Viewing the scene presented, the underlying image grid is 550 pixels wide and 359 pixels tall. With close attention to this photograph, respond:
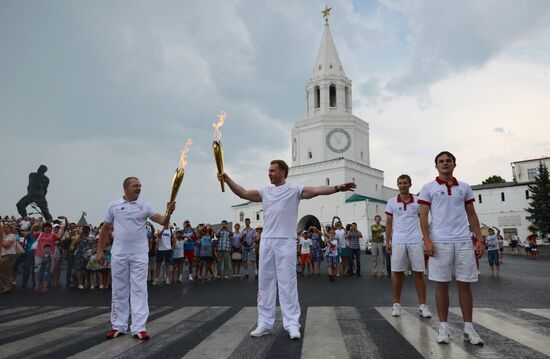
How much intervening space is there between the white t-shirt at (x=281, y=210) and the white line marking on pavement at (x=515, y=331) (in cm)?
279

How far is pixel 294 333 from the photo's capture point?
484 centimetres

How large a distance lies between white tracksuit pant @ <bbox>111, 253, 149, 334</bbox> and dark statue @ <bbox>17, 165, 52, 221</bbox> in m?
24.6

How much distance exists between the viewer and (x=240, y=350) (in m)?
4.34

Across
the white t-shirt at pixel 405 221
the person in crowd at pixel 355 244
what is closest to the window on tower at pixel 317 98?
the person in crowd at pixel 355 244

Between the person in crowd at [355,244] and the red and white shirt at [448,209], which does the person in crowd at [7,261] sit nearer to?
the person in crowd at [355,244]

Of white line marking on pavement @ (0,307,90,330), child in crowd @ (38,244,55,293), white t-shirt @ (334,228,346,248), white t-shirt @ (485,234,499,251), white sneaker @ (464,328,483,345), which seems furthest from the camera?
white t-shirt @ (334,228,346,248)

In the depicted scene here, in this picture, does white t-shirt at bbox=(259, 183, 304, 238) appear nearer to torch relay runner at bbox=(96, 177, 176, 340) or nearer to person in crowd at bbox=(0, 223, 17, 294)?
torch relay runner at bbox=(96, 177, 176, 340)

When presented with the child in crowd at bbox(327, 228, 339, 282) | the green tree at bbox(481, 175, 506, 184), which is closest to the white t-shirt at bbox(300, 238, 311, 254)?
the child in crowd at bbox(327, 228, 339, 282)

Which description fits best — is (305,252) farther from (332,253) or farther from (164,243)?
(164,243)

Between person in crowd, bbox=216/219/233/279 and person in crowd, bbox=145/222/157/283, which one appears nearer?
person in crowd, bbox=145/222/157/283

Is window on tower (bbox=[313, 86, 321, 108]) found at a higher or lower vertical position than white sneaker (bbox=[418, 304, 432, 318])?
higher

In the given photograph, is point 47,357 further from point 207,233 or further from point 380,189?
point 380,189

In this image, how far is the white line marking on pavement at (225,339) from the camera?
13.7ft

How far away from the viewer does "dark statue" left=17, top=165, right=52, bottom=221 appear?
2697 centimetres
